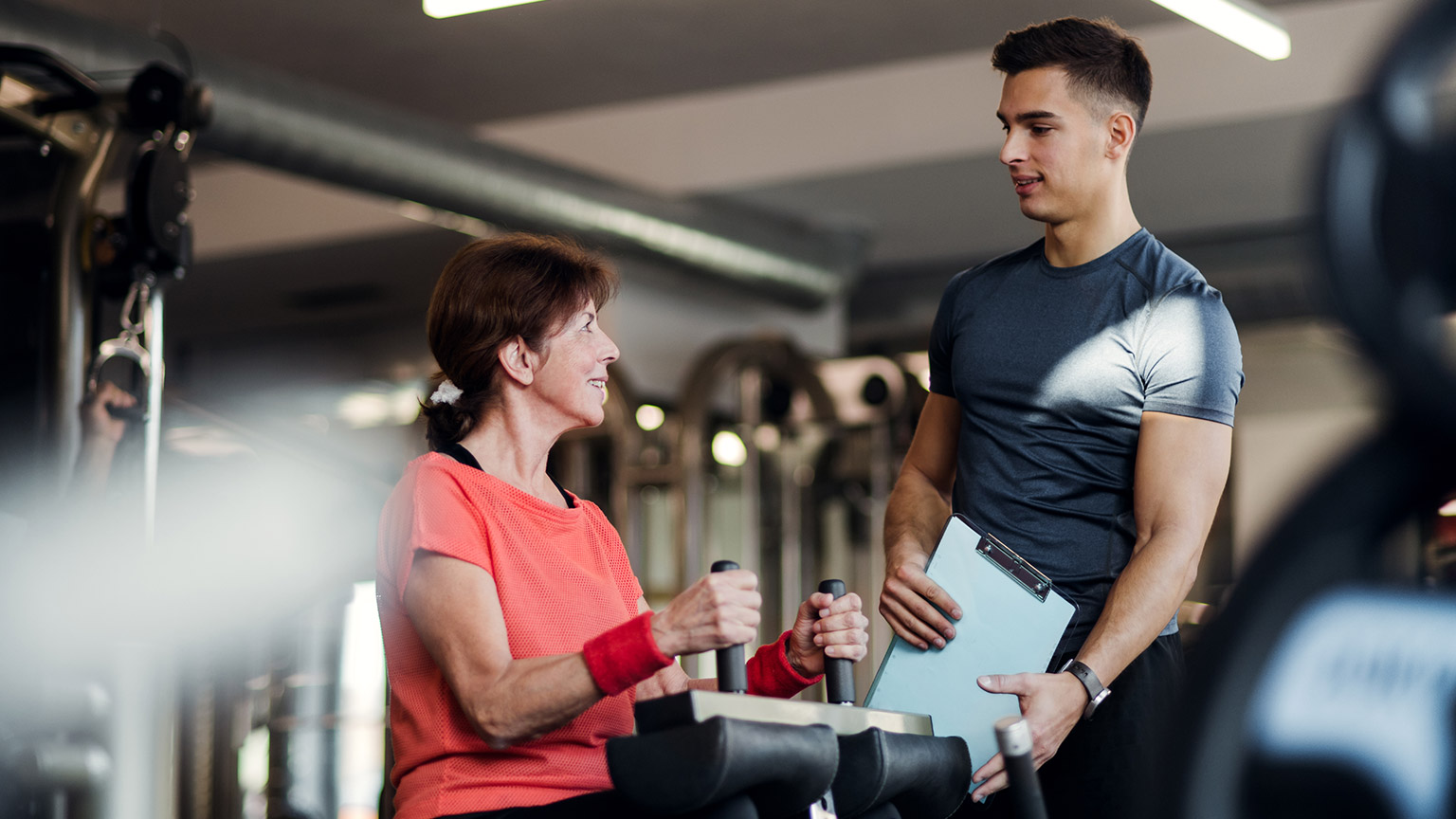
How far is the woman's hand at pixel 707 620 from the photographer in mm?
1460

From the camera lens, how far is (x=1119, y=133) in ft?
6.45

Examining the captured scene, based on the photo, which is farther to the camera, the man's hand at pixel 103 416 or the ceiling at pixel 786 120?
the ceiling at pixel 786 120

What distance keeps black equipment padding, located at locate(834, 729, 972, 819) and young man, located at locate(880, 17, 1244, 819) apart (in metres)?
0.13

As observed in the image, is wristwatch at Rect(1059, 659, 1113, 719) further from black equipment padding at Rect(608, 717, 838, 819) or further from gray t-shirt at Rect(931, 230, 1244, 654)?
black equipment padding at Rect(608, 717, 838, 819)

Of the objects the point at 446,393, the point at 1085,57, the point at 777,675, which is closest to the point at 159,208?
the point at 446,393

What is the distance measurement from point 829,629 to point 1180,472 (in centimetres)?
47

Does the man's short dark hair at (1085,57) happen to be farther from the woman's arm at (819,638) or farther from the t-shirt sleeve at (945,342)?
the woman's arm at (819,638)

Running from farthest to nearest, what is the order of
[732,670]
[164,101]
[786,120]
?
1. [786,120]
2. [164,101]
3. [732,670]

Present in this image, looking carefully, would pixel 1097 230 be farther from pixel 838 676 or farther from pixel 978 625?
pixel 838 676

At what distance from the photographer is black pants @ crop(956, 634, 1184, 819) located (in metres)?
1.84

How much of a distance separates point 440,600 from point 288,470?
4060 mm

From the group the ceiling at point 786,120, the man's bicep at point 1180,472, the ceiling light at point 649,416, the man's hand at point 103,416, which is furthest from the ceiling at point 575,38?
the man's bicep at point 1180,472

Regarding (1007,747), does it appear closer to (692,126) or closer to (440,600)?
(440,600)

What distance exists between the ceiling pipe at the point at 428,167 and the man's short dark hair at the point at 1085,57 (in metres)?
2.52
